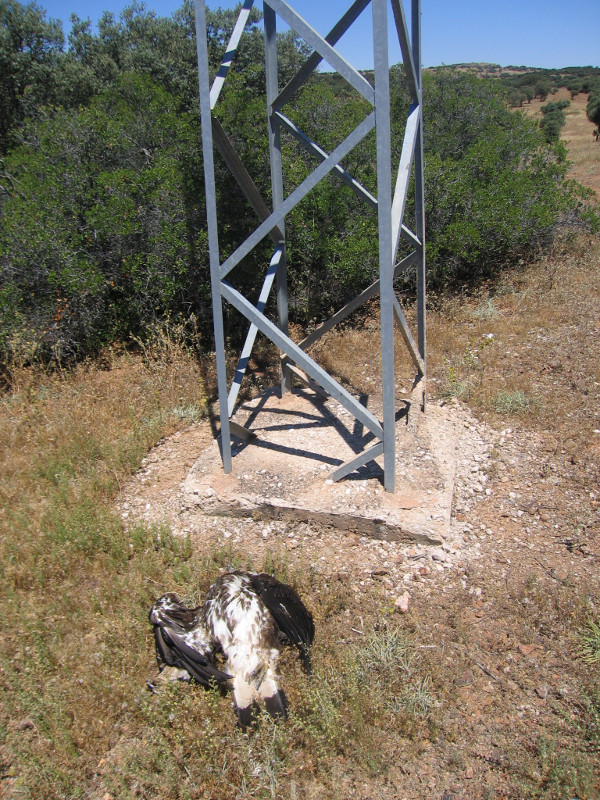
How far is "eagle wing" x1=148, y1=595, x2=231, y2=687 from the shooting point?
2.72 m

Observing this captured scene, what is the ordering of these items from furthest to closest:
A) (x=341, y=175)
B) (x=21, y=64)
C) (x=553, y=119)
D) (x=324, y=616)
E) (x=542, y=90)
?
(x=542, y=90) → (x=553, y=119) → (x=21, y=64) → (x=341, y=175) → (x=324, y=616)

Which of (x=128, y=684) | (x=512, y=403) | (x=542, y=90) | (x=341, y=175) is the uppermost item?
(x=542, y=90)

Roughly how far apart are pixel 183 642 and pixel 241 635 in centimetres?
28

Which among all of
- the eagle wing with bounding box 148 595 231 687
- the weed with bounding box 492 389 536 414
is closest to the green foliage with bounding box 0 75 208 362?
Answer: the weed with bounding box 492 389 536 414

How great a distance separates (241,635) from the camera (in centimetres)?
273

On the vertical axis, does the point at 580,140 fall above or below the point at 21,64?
below

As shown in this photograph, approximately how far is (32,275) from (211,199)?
3.45 meters

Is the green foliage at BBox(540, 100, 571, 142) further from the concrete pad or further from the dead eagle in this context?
the dead eagle

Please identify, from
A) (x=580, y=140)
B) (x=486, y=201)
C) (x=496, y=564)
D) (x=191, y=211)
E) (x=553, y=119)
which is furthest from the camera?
(x=553, y=119)

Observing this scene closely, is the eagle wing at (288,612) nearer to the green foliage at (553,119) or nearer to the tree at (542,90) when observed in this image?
the green foliage at (553,119)

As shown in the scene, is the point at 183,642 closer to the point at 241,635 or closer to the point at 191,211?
the point at 241,635

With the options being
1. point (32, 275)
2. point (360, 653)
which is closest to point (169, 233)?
point (32, 275)

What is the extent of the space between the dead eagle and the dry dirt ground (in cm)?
37

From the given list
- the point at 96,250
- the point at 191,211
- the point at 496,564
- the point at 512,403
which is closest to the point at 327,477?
the point at 496,564
